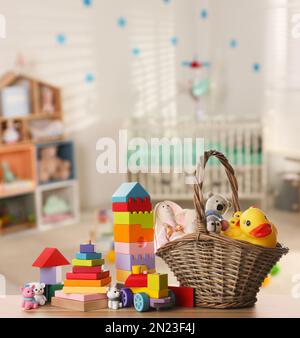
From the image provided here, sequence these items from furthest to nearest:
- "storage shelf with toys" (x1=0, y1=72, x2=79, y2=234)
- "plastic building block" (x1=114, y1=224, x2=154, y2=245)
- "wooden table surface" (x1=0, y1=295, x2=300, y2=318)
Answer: "storage shelf with toys" (x1=0, y1=72, x2=79, y2=234) → "plastic building block" (x1=114, y1=224, x2=154, y2=245) → "wooden table surface" (x1=0, y1=295, x2=300, y2=318)

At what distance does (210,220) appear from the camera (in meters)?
1.24

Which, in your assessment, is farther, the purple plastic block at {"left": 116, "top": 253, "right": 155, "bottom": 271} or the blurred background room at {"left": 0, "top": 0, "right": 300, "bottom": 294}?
the blurred background room at {"left": 0, "top": 0, "right": 300, "bottom": 294}

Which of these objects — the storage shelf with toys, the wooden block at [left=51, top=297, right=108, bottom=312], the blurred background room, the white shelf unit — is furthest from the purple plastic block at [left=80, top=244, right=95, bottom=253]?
the white shelf unit

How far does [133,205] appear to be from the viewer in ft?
4.25

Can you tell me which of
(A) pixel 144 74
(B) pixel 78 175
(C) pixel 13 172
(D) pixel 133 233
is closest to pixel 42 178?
(C) pixel 13 172

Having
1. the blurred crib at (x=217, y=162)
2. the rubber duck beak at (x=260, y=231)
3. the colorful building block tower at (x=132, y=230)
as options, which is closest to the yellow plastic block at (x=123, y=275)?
the colorful building block tower at (x=132, y=230)

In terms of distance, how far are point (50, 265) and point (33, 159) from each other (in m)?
2.53

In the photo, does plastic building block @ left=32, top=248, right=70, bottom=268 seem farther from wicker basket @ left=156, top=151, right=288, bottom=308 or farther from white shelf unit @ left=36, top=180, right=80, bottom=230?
white shelf unit @ left=36, top=180, right=80, bottom=230

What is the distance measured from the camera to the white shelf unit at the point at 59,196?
3820mm

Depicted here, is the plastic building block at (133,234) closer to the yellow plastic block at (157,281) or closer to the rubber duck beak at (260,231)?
the yellow plastic block at (157,281)

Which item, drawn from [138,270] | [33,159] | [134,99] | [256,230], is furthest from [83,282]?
[134,99]

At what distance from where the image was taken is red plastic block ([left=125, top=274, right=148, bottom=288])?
1238 mm

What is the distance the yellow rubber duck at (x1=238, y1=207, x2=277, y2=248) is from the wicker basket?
21 mm

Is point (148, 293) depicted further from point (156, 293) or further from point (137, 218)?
point (137, 218)
